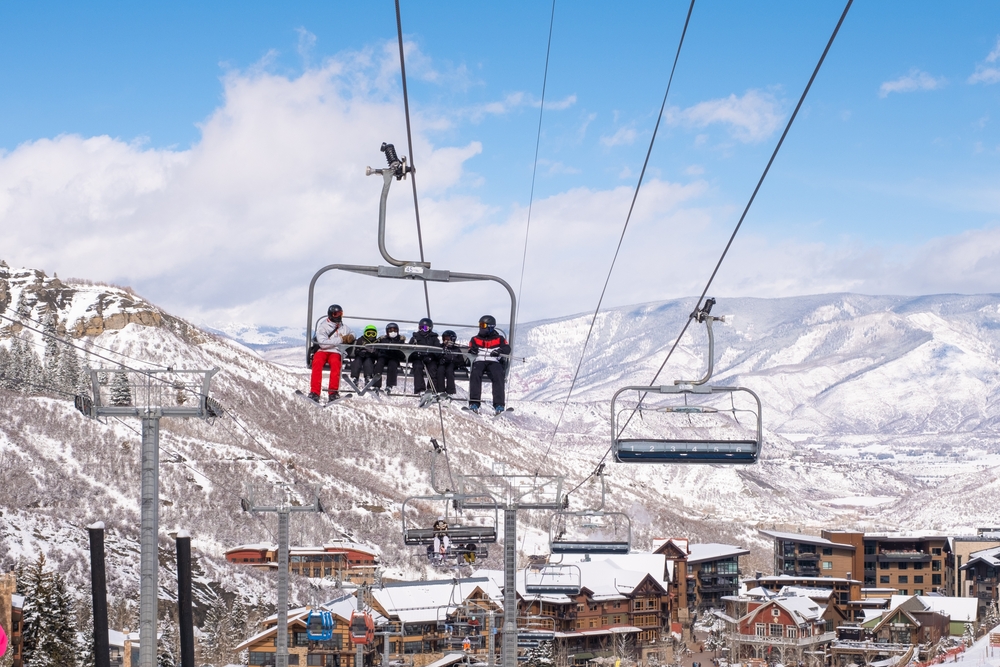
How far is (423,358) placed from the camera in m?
26.1

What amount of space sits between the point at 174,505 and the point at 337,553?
51.2m

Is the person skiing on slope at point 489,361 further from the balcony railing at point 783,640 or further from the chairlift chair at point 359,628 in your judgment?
the balcony railing at point 783,640

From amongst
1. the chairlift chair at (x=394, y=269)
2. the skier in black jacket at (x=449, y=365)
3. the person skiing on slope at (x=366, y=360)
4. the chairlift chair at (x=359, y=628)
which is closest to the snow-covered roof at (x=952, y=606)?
the chairlift chair at (x=359, y=628)

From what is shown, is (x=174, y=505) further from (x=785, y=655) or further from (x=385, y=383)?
(x=385, y=383)

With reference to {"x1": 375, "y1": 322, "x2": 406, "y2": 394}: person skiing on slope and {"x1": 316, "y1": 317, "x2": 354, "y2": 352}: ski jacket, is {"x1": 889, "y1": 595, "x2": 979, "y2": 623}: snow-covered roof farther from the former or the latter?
{"x1": 316, "y1": 317, "x2": 354, "y2": 352}: ski jacket

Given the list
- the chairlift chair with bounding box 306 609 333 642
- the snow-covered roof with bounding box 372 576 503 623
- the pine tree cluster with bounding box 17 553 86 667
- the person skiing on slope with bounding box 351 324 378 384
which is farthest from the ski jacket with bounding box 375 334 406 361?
the snow-covered roof with bounding box 372 576 503 623

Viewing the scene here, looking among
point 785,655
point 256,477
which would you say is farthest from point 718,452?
point 256,477

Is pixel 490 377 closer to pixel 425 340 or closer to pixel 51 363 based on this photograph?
pixel 425 340

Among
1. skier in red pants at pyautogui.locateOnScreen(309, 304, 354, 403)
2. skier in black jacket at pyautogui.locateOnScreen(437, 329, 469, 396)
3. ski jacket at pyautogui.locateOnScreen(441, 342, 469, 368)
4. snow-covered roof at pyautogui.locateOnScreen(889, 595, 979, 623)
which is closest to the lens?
skier in red pants at pyautogui.locateOnScreen(309, 304, 354, 403)

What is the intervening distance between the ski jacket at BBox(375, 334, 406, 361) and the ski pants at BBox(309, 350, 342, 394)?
0.93 meters

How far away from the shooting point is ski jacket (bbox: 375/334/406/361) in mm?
24609

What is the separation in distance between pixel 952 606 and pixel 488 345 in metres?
81.3

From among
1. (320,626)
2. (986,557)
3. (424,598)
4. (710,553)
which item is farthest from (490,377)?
Answer: (986,557)

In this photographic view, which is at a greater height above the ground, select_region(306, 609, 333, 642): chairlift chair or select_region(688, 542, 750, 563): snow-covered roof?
select_region(306, 609, 333, 642): chairlift chair
